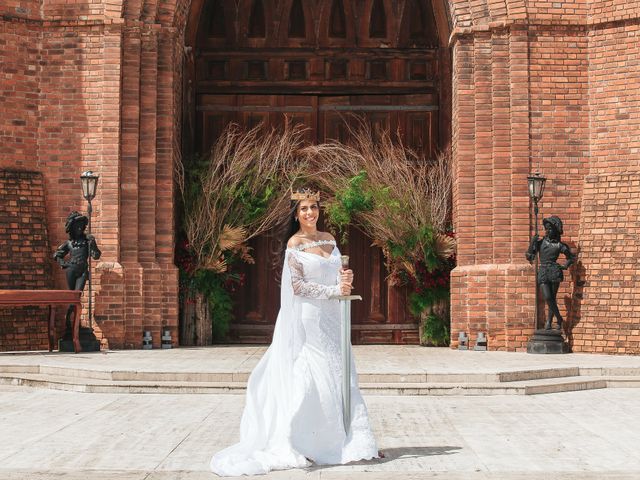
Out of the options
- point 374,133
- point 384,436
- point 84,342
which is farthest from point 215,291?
point 384,436

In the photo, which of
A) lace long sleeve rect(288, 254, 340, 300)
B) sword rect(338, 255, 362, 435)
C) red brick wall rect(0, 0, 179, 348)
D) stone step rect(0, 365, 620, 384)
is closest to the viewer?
sword rect(338, 255, 362, 435)

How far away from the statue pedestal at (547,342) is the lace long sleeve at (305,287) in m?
7.71

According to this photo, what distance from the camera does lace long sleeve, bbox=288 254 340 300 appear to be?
7.00 metres

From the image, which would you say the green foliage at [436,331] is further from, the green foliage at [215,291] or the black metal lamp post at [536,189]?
the green foliage at [215,291]

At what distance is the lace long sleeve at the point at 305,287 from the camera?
700cm

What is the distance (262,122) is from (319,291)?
10.1 metres

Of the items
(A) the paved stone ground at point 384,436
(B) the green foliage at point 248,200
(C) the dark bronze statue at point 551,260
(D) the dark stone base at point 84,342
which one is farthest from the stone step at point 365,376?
(B) the green foliage at point 248,200

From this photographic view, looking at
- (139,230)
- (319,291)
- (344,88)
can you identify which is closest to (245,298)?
(139,230)

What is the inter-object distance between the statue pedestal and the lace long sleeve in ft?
25.3

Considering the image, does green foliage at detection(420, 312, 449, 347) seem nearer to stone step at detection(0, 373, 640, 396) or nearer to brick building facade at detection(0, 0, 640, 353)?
brick building facade at detection(0, 0, 640, 353)

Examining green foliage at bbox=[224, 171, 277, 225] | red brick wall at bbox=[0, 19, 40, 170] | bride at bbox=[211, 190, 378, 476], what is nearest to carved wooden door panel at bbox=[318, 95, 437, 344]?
green foliage at bbox=[224, 171, 277, 225]

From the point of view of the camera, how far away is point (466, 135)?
49.7 feet

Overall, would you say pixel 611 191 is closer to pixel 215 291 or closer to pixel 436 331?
pixel 436 331

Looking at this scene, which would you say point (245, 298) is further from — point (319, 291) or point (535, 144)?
point (319, 291)
